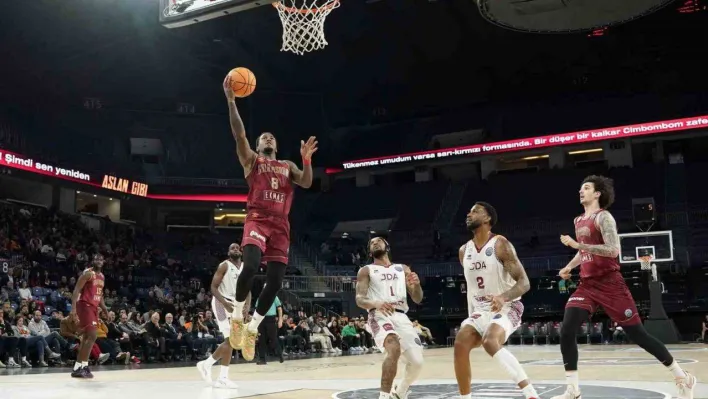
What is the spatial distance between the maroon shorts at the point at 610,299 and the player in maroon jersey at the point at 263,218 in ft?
9.40

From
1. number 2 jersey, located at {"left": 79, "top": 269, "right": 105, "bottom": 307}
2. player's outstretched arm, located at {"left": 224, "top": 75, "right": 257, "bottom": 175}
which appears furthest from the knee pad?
number 2 jersey, located at {"left": 79, "top": 269, "right": 105, "bottom": 307}

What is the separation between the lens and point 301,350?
20578mm

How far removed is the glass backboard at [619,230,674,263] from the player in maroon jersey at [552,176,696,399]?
16.5 metres

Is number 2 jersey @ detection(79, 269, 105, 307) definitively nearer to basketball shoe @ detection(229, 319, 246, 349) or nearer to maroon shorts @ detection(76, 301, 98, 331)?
maroon shorts @ detection(76, 301, 98, 331)

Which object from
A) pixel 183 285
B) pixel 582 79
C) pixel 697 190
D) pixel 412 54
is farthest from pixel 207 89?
pixel 697 190

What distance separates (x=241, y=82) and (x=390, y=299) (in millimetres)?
2589

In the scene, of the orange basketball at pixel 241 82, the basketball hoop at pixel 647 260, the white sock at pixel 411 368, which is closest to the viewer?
the white sock at pixel 411 368

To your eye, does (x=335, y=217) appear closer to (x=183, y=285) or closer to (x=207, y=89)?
(x=207, y=89)

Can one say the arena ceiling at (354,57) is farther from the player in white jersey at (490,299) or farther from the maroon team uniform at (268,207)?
the player in white jersey at (490,299)

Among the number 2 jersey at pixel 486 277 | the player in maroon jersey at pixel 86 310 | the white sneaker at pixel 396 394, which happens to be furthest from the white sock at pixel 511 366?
the player in maroon jersey at pixel 86 310

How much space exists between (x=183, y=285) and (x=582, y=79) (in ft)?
81.7

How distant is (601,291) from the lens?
6203mm

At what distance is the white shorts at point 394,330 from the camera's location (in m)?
6.02

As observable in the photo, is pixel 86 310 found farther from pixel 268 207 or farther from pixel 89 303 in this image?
pixel 268 207
